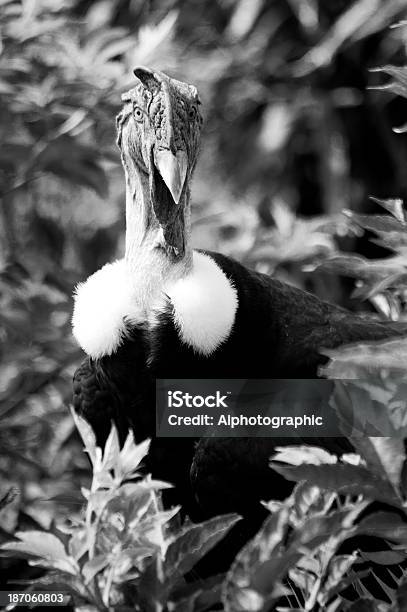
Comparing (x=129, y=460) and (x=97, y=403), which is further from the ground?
(x=97, y=403)

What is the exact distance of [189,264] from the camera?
2.26 meters

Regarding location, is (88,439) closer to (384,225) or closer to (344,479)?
(344,479)

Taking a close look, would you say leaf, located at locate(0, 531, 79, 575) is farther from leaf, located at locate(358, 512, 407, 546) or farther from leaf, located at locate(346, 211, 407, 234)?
leaf, located at locate(346, 211, 407, 234)

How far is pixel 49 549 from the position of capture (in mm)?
1239

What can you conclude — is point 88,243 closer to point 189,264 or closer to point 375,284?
point 189,264

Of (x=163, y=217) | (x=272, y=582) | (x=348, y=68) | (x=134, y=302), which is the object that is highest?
(x=348, y=68)

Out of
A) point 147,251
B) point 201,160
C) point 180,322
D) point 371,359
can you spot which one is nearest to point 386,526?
point 371,359

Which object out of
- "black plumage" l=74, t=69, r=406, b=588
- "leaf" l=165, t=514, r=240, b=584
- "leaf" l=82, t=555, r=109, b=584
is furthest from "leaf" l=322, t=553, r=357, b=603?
"black plumage" l=74, t=69, r=406, b=588

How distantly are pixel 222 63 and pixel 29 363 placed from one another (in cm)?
181

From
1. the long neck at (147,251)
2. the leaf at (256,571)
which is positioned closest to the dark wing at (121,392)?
the long neck at (147,251)

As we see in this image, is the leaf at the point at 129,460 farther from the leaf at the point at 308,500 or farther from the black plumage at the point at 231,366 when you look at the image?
the black plumage at the point at 231,366

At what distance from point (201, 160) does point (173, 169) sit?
9.84 feet

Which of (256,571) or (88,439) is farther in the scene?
(88,439)

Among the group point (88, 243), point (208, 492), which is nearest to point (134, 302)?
point (208, 492)
